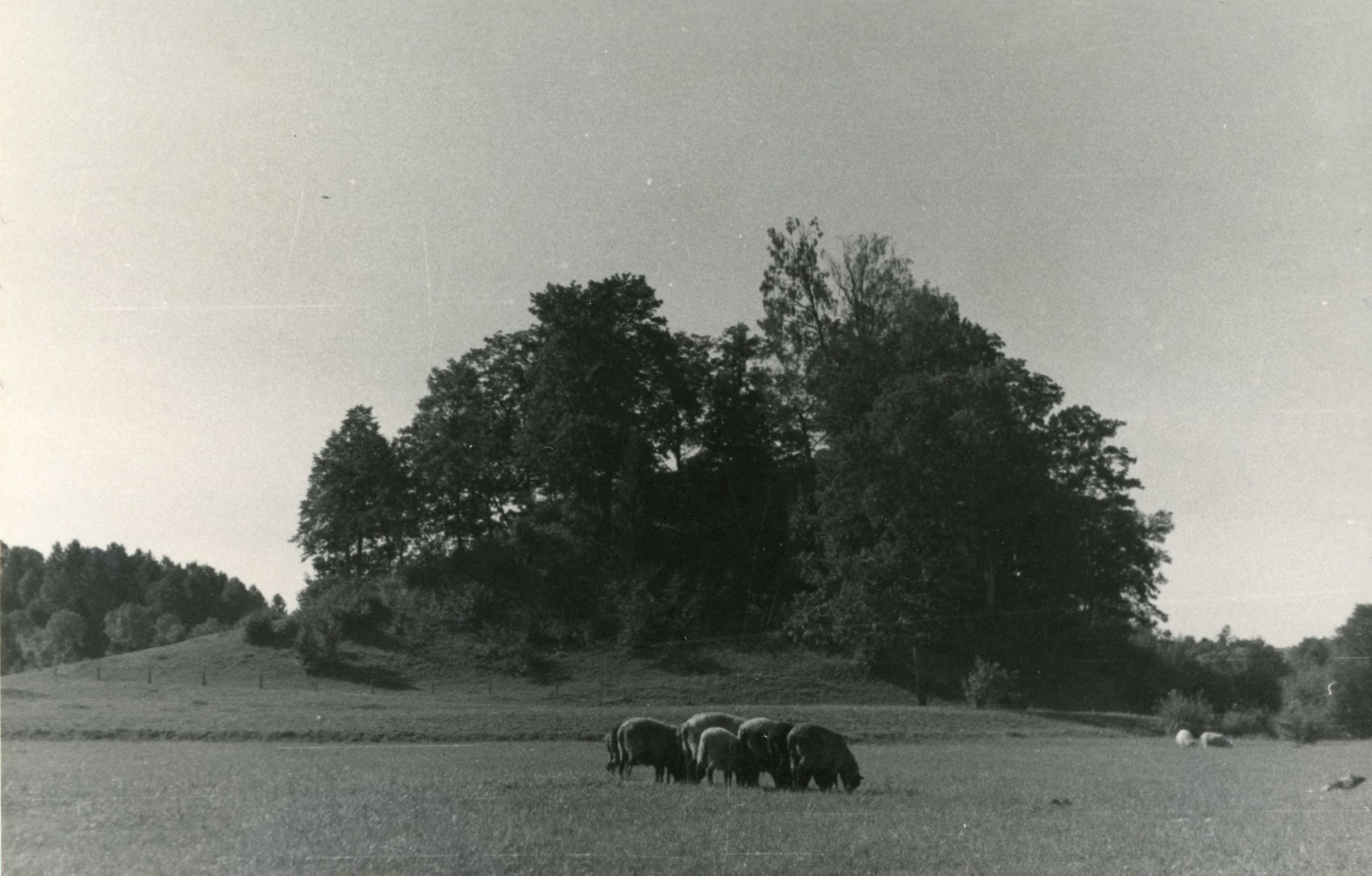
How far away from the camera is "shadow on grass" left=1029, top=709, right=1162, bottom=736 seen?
52.0m

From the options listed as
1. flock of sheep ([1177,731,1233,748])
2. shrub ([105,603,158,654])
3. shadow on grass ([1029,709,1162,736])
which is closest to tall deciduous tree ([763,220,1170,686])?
shadow on grass ([1029,709,1162,736])

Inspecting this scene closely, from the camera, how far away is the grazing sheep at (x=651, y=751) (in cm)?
2677

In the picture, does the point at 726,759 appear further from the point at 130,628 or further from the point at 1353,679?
the point at 130,628

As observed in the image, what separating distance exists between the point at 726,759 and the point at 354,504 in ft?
163

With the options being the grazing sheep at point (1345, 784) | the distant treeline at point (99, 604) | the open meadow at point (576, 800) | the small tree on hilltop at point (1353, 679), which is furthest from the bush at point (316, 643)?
the small tree on hilltop at point (1353, 679)

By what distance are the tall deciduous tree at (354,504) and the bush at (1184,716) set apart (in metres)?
44.4

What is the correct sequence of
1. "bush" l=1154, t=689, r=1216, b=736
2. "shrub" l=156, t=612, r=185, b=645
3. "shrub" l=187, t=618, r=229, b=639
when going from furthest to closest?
1. "shrub" l=156, t=612, r=185, b=645
2. "shrub" l=187, t=618, r=229, b=639
3. "bush" l=1154, t=689, r=1216, b=736

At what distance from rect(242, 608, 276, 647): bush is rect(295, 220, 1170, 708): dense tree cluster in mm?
5451

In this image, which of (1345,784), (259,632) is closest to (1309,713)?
(1345,784)

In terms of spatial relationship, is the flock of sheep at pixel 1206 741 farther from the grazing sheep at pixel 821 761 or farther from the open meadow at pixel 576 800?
the grazing sheep at pixel 821 761

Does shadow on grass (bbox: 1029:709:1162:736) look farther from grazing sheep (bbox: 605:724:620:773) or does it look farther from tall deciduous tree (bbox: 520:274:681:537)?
grazing sheep (bbox: 605:724:620:773)

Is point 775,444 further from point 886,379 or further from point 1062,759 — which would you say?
point 1062,759

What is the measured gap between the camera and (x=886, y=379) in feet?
211

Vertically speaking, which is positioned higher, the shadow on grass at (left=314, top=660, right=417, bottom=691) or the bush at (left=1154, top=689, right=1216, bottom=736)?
the bush at (left=1154, top=689, right=1216, bottom=736)
